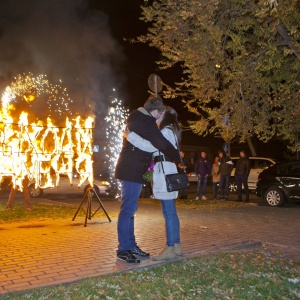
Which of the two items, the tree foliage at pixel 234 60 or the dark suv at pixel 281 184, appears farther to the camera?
the dark suv at pixel 281 184

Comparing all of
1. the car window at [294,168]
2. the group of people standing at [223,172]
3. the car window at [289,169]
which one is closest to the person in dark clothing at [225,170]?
the group of people standing at [223,172]

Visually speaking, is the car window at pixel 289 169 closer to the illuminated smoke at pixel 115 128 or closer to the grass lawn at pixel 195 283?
the illuminated smoke at pixel 115 128

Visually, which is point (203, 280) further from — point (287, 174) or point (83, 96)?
point (287, 174)

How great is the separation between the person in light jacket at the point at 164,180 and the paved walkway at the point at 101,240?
0.34 metres

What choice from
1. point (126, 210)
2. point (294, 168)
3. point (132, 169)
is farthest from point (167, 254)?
point (294, 168)

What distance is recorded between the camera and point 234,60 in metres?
9.02

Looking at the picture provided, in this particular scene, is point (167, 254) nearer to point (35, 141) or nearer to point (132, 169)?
point (132, 169)

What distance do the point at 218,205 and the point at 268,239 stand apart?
6053mm

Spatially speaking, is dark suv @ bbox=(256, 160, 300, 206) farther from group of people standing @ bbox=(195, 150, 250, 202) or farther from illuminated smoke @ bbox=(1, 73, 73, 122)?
illuminated smoke @ bbox=(1, 73, 73, 122)

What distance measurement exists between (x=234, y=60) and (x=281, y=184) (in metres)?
7.07

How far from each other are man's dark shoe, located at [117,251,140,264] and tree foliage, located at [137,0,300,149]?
174 inches

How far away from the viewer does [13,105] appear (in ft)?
34.6

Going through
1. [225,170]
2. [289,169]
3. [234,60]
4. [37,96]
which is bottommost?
[289,169]

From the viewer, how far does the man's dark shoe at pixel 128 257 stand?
5789 mm
